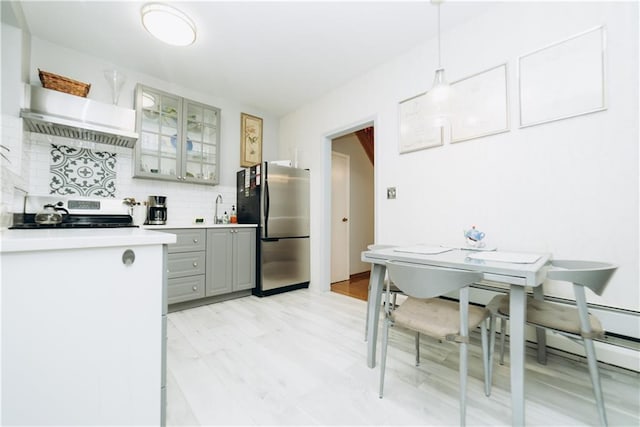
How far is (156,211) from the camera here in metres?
2.93

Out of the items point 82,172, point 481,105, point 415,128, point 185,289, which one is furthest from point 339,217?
point 82,172

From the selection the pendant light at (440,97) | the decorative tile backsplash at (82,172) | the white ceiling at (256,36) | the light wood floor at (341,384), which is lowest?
the light wood floor at (341,384)

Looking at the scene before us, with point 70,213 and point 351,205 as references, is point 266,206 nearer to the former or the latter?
point 351,205

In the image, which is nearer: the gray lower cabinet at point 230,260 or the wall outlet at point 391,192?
the wall outlet at point 391,192

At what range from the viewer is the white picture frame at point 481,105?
81.0 inches

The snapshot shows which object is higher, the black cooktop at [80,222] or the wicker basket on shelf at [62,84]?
the wicker basket on shelf at [62,84]

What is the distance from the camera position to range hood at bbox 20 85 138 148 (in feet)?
7.32

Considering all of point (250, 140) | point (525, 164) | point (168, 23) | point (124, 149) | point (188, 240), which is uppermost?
point (168, 23)

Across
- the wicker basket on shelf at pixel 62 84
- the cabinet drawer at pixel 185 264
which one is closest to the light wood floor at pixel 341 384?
the cabinet drawer at pixel 185 264

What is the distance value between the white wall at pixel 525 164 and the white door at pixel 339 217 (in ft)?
4.64

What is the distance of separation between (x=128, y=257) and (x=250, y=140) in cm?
337

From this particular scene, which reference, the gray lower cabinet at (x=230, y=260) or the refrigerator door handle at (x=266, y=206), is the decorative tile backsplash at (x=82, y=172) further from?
the refrigerator door handle at (x=266, y=206)

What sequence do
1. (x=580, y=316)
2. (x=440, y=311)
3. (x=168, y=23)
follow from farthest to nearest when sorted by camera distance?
(x=168, y=23)
(x=440, y=311)
(x=580, y=316)

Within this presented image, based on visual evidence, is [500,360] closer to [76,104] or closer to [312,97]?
[312,97]
